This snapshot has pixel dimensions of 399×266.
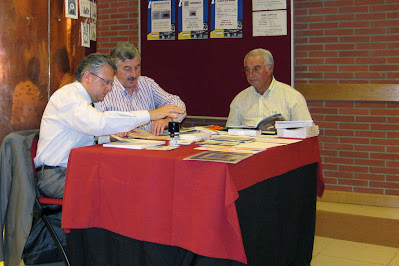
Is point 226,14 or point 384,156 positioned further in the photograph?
point 226,14

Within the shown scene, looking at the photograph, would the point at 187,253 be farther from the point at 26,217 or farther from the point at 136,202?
the point at 26,217

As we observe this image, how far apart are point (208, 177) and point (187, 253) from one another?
0.35 metres

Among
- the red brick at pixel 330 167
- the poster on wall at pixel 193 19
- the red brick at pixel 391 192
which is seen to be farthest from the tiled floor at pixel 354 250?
the poster on wall at pixel 193 19

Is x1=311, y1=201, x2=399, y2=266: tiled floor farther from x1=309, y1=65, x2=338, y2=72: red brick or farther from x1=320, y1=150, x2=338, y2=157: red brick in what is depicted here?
x1=309, y1=65, x2=338, y2=72: red brick

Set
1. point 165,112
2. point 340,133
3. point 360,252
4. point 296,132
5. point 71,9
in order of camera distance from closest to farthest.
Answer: point 165,112, point 296,132, point 71,9, point 360,252, point 340,133

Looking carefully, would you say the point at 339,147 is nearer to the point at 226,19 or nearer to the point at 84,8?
the point at 226,19

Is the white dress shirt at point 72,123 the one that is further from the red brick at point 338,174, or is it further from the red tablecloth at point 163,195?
the red brick at point 338,174

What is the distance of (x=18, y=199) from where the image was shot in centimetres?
252

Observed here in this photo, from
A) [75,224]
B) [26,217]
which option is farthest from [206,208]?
[26,217]

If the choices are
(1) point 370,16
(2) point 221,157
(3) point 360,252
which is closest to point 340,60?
(1) point 370,16

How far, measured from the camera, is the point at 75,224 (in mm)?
2256

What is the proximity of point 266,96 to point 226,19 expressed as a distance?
1.20 m

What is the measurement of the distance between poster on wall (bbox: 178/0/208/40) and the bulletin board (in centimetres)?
6

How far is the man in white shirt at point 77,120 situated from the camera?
244cm
